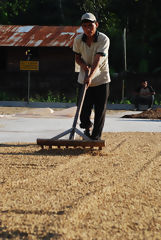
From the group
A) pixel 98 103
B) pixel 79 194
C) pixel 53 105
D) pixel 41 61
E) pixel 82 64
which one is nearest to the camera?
pixel 79 194

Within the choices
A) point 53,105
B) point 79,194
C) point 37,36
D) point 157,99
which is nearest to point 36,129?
point 79,194

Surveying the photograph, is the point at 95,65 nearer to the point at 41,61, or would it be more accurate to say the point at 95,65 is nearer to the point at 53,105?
the point at 53,105

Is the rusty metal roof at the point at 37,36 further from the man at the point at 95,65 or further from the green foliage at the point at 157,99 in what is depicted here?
Result: the man at the point at 95,65

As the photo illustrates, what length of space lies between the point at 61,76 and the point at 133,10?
10.4 metres

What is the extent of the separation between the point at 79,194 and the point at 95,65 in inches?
128

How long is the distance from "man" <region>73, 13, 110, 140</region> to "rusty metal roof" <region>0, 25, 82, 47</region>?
18355mm

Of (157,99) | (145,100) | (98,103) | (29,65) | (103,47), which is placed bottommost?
(157,99)

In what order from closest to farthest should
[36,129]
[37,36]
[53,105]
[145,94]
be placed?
[36,129], [145,94], [53,105], [37,36]

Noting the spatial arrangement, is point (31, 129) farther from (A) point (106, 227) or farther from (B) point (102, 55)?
(A) point (106, 227)

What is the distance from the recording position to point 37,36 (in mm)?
28188

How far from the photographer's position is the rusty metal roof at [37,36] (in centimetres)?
2698

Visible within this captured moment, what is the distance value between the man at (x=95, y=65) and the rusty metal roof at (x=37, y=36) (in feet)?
60.2

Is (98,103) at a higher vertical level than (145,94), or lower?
higher

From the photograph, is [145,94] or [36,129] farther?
[145,94]
